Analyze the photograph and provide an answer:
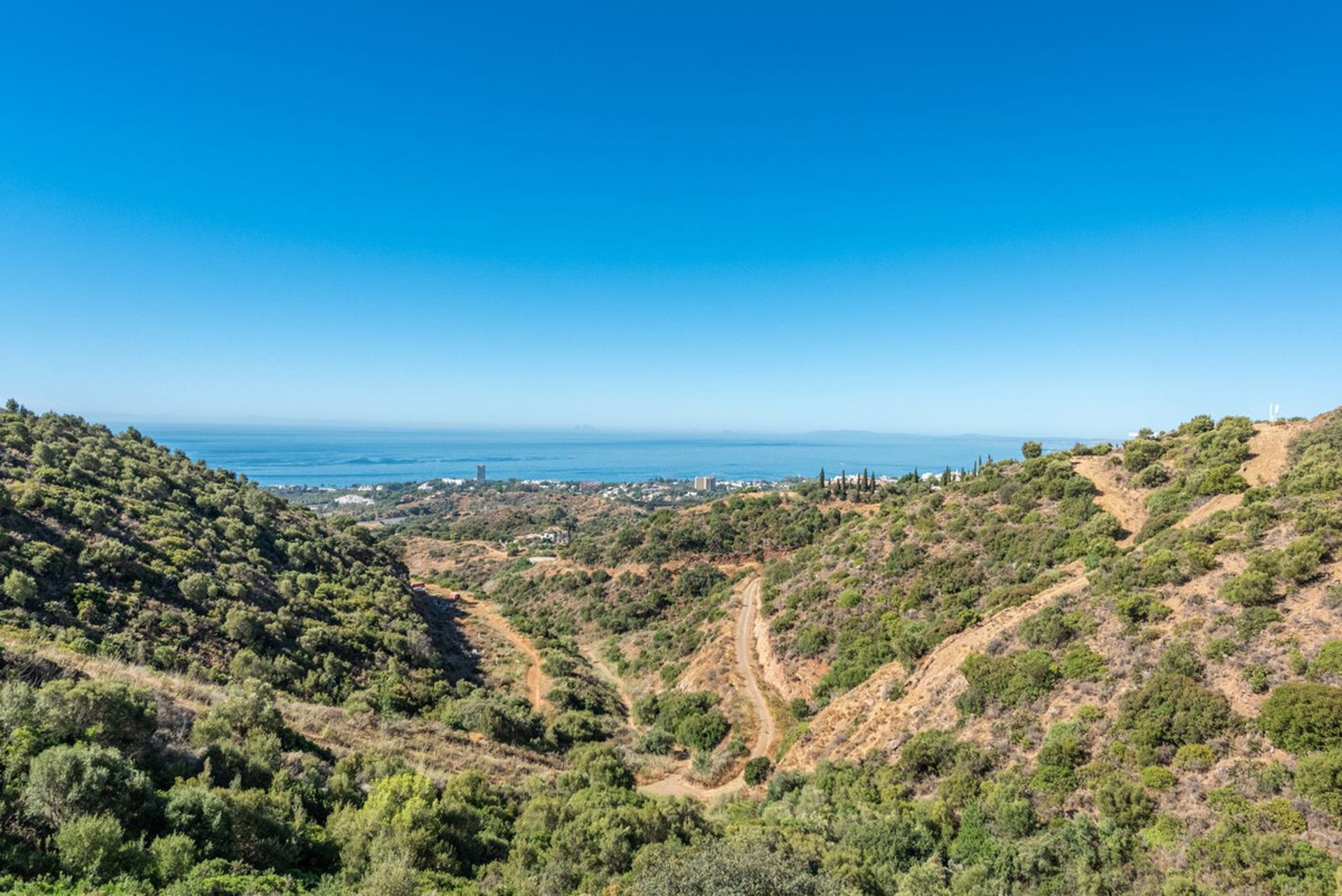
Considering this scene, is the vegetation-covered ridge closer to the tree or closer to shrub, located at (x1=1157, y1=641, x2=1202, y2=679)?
the tree

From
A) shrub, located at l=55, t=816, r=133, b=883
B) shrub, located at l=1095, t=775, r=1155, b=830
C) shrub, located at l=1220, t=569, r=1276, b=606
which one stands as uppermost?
shrub, located at l=1220, t=569, r=1276, b=606

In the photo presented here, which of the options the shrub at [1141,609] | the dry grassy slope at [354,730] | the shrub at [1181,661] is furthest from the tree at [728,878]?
the shrub at [1141,609]

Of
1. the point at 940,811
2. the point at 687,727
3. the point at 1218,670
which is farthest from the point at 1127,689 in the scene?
the point at 687,727

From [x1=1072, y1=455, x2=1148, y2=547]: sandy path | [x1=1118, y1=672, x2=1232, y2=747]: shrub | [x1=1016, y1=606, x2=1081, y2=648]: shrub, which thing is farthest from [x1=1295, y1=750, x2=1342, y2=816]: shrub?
[x1=1072, y1=455, x2=1148, y2=547]: sandy path

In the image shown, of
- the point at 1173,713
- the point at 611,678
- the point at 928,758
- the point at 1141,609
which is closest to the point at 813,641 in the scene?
the point at 928,758

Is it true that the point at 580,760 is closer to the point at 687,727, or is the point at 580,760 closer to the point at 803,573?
the point at 687,727

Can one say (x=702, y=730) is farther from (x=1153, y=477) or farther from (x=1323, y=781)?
(x=1153, y=477)
